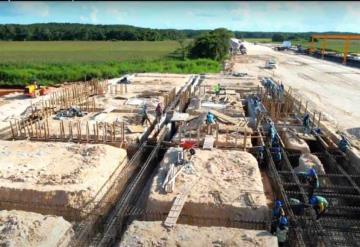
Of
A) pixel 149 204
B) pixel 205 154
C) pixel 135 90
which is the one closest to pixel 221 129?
pixel 205 154

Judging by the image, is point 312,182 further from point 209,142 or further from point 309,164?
point 209,142

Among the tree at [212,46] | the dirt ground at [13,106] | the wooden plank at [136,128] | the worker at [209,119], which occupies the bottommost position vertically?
the dirt ground at [13,106]

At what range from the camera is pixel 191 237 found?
8.60 metres

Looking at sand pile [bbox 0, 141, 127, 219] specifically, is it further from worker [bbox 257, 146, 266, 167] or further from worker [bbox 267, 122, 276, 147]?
worker [bbox 267, 122, 276, 147]

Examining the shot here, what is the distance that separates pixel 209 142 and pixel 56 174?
222 inches

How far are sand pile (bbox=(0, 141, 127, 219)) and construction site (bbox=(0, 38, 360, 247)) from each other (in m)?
0.03

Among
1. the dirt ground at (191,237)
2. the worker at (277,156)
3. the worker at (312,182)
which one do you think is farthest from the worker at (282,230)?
the worker at (277,156)

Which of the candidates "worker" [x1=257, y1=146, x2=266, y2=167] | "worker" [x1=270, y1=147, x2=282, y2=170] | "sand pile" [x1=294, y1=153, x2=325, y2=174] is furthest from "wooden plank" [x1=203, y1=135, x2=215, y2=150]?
"sand pile" [x1=294, y1=153, x2=325, y2=174]

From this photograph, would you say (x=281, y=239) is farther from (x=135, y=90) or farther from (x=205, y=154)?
(x=135, y=90)

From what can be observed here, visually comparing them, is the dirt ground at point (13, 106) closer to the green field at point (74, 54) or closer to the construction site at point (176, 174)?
the construction site at point (176, 174)

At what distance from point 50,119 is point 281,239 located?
12984mm

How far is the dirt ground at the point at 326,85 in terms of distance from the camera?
2130 cm

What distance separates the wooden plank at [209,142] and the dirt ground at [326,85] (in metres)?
7.02

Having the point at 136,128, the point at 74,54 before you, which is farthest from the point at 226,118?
the point at 74,54
